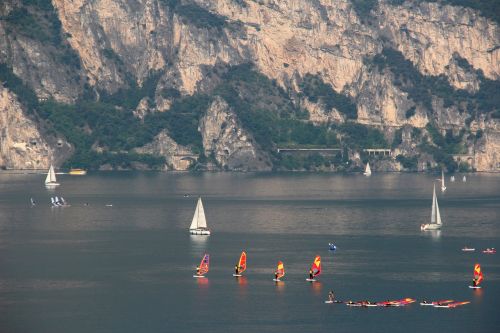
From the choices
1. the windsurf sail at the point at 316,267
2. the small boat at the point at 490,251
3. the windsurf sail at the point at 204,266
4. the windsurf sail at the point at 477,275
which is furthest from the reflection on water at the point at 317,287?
the small boat at the point at 490,251

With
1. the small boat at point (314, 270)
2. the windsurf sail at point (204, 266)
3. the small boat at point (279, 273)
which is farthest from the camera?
the windsurf sail at point (204, 266)

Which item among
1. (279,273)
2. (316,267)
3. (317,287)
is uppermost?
(316,267)

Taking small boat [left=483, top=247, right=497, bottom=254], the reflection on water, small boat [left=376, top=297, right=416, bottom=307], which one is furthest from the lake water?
small boat [left=483, top=247, right=497, bottom=254]

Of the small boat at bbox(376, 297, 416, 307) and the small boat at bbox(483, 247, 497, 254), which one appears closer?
the small boat at bbox(376, 297, 416, 307)

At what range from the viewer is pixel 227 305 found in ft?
460

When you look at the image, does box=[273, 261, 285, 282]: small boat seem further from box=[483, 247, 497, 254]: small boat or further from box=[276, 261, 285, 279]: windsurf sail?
box=[483, 247, 497, 254]: small boat

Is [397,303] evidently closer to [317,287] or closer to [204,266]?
[317,287]

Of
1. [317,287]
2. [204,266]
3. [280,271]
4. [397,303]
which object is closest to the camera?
[397,303]

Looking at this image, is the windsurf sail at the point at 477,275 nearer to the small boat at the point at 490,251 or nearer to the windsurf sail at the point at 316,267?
the windsurf sail at the point at 316,267

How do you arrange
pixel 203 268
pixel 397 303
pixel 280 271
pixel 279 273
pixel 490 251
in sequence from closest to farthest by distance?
pixel 397 303, pixel 279 273, pixel 280 271, pixel 203 268, pixel 490 251

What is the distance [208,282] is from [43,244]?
4163cm

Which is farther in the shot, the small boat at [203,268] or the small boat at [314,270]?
the small boat at [203,268]

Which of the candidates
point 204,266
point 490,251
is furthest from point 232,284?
point 490,251

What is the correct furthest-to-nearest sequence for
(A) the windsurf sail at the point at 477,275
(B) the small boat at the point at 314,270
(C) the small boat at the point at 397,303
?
(B) the small boat at the point at 314,270 → (A) the windsurf sail at the point at 477,275 → (C) the small boat at the point at 397,303
